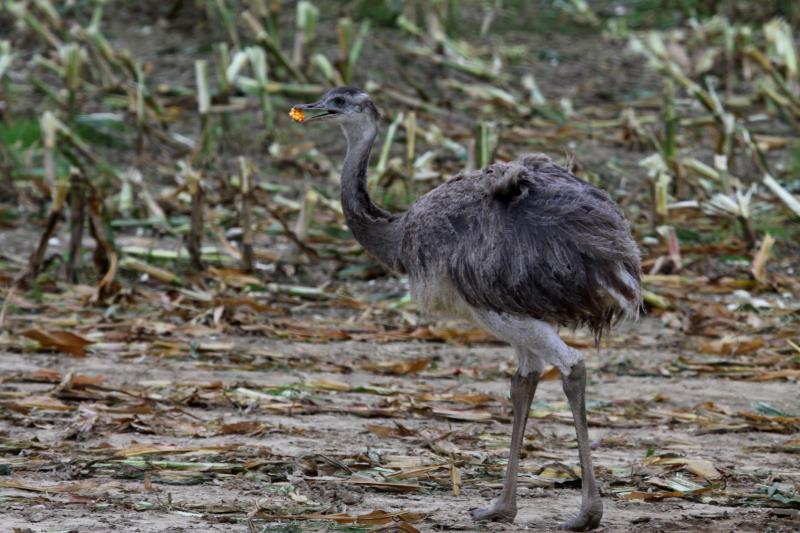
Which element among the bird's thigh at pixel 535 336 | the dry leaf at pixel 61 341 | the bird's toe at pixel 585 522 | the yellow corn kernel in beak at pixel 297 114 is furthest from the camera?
the dry leaf at pixel 61 341

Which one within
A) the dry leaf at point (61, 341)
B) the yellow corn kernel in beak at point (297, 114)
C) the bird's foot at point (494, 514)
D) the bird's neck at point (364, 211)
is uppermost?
the yellow corn kernel in beak at point (297, 114)

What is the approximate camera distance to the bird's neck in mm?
6012

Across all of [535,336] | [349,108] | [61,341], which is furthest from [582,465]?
[61,341]

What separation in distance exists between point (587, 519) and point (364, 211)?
69.6 inches

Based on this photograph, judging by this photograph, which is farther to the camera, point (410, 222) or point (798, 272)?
point (798, 272)

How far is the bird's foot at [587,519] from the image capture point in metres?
5.14

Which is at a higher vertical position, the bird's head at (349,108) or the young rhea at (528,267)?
the bird's head at (349,108)

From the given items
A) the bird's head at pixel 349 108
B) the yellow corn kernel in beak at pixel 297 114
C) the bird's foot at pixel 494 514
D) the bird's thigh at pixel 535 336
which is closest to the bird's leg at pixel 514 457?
the bird's foot at pixel 494 514

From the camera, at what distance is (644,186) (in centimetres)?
1084

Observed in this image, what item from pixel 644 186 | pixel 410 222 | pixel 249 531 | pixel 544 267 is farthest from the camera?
pixel 644 186

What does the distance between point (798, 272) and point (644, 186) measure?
5.33 feet

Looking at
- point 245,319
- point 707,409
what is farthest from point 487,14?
point 707,409

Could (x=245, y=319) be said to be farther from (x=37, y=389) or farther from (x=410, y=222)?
(x=410, y=222)

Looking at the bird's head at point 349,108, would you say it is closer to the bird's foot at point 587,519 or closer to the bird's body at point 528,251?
the bird's body at point 528,251
